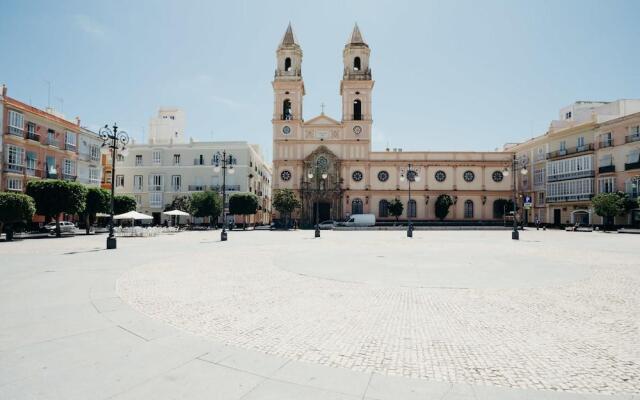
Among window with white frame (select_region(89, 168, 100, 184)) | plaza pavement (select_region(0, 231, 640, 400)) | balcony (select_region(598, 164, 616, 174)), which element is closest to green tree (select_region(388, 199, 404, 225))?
balcony (select_region(598, 164, 616, 174))

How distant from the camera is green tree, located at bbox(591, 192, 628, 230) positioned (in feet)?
126

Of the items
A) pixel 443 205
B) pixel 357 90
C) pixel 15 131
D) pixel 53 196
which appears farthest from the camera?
pixel 357 90

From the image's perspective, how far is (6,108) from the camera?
31.9 m

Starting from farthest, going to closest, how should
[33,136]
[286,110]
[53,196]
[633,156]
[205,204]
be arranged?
[286,110]
[205,204]
[633,156]
[33,136]
[53,196]

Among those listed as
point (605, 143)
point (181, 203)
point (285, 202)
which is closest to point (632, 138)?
point (605, 143)

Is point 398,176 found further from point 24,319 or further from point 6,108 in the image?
point 24,319

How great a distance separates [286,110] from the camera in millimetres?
52969

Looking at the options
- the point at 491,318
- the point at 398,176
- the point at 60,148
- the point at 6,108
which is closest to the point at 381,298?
the point at 491,318

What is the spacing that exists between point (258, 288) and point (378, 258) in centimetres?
682

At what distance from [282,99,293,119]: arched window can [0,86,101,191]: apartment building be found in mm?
24324

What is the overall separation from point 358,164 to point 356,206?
6047mm

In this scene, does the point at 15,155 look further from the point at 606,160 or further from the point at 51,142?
the point at 606,160

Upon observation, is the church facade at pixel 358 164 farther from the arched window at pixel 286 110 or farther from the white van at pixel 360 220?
the white van at pixel 360 220

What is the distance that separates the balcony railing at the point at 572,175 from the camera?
151 feet
